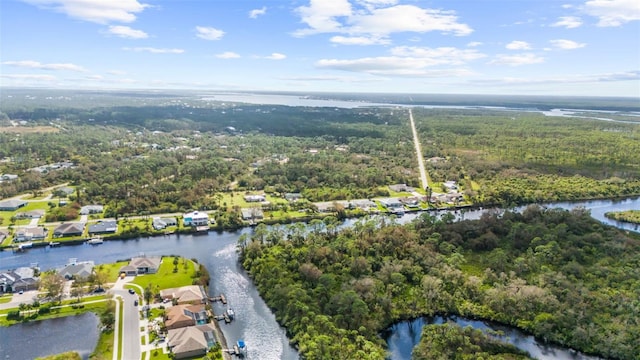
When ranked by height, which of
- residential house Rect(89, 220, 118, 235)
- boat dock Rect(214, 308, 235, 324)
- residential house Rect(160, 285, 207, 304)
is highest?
residential house Rect(89, 220, 118, 235)

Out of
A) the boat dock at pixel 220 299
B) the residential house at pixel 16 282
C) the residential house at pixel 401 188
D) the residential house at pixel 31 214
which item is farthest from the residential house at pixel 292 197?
the residential house at pixel 16 282

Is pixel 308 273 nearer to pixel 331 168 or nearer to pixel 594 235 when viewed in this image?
pixel 594 235

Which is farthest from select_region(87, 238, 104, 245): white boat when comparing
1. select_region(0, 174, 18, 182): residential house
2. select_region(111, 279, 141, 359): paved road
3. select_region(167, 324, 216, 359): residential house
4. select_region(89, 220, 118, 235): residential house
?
select_region(0, 174, 18, 182): residential house

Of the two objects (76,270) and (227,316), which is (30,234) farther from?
(227,316)

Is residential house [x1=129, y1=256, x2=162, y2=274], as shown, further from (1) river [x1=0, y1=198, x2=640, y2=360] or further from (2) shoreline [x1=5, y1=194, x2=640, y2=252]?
(2) shoreline [x1=5, y1=194, x2=640, y2=252]

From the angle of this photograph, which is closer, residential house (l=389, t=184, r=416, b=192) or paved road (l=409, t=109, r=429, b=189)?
residential house (l=389, t=184, r=416, b=192)

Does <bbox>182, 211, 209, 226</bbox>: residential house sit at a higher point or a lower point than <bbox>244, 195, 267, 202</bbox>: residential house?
lower
